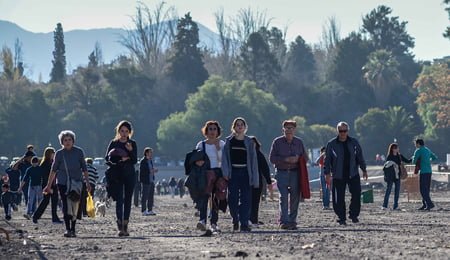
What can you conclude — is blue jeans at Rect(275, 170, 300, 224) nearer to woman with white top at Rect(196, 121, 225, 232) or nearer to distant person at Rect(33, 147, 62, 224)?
woman with white top at Rect(196, 121, 225, 232)

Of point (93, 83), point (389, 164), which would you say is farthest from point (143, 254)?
point (93, 83)

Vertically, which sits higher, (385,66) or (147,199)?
(385,66)

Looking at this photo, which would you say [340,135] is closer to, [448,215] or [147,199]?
[448,215]

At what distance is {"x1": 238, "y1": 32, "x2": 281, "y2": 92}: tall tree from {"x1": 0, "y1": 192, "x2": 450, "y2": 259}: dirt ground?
11025cm

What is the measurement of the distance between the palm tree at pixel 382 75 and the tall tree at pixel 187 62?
15.8m

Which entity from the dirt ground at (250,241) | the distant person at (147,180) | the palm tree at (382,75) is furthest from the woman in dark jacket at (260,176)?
the palm tree at (382,75)

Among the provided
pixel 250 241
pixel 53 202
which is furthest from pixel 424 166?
pixel 250 241

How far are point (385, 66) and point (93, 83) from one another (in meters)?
27.5

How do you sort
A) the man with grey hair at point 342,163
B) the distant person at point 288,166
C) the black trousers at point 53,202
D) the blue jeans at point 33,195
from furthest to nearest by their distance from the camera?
the blue jeans at point 33,195
the black trousers at point 53,202
the man with grey hair at point 342,163
the distant person at point 288,166

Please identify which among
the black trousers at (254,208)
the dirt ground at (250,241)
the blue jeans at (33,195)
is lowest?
the dirt ground at (250,241)

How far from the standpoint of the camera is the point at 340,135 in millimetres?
22547

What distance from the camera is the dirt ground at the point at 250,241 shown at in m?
15.5

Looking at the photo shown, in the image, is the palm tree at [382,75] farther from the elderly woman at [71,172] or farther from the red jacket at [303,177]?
the elderly woman at [71,172]

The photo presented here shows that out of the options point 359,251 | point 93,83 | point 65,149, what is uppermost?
point 93,83
